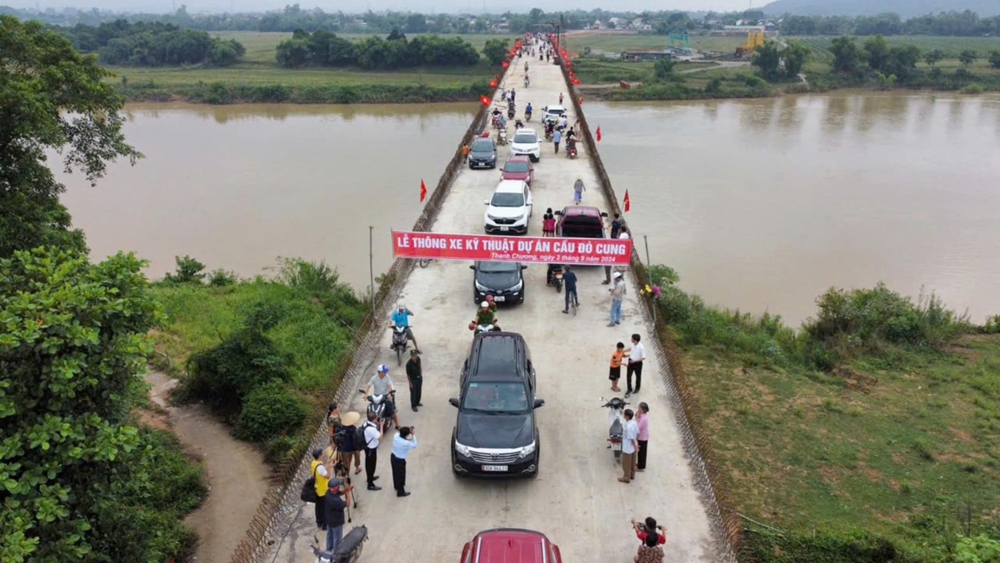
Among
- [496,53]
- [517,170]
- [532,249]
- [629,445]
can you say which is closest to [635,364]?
[629,445]

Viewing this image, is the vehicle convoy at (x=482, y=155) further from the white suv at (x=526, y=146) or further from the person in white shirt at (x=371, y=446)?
the person in white shirt at (x=371, y=446)

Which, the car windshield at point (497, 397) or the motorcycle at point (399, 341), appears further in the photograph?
the motorcycle at point (399, 341)

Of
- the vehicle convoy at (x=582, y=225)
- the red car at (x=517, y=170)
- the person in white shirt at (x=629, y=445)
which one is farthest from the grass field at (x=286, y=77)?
the person in white shirt at (x=629, y=445)

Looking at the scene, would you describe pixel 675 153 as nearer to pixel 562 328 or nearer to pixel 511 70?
pixel 511 70

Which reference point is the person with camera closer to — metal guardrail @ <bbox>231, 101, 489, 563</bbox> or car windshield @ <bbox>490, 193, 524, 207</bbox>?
metal guardrail @ <bbox>231, 101, 489, 563</bbox>

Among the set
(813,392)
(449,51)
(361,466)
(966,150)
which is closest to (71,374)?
(361,466)

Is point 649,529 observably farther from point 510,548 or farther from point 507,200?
point 507,200

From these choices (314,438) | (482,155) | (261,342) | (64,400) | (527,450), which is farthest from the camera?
(482,155)
